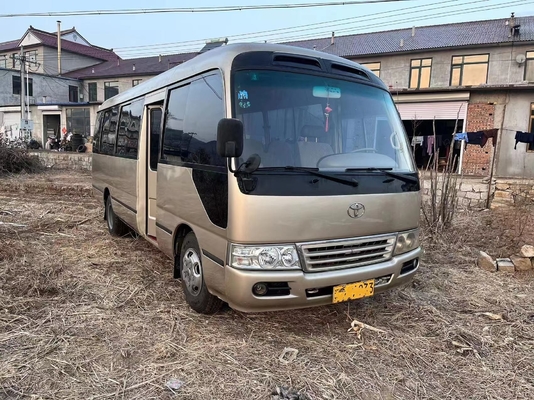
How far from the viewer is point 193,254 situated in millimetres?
3629

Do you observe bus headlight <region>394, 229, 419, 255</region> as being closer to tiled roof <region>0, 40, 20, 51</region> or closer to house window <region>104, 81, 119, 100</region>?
house window <region>104, 81, 119, 100</region>

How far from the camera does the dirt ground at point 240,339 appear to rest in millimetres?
2695

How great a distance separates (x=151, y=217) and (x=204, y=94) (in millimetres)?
1903

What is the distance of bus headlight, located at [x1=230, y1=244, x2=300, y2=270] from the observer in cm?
285

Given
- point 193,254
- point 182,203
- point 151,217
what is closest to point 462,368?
point 193,254

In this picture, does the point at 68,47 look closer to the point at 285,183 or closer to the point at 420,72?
the point at 420,72

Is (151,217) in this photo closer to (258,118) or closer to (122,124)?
(122,124)

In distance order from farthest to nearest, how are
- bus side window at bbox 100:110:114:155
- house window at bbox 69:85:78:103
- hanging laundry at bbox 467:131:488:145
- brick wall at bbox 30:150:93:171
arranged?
house window at bbox 69:85:78:103, brick wall at bbox 30:150:93:171, hanging laundry at bbox 467:131:488:145, bus side window at bbox 100:110:114:155

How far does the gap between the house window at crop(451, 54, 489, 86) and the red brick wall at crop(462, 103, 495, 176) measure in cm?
440

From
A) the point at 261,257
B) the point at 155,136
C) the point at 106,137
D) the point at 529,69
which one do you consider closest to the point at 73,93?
the point at 106,137

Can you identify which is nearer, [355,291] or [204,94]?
[355,291]

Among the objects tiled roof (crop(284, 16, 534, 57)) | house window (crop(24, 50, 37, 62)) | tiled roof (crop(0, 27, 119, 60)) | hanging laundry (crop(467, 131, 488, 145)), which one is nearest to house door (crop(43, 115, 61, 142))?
tiled roof (crop(0, 27, 119, 60))

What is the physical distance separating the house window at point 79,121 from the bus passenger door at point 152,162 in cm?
2673

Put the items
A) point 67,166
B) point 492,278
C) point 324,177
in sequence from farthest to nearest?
1. point 67,166
2. point 492,278
3. point 324,177
